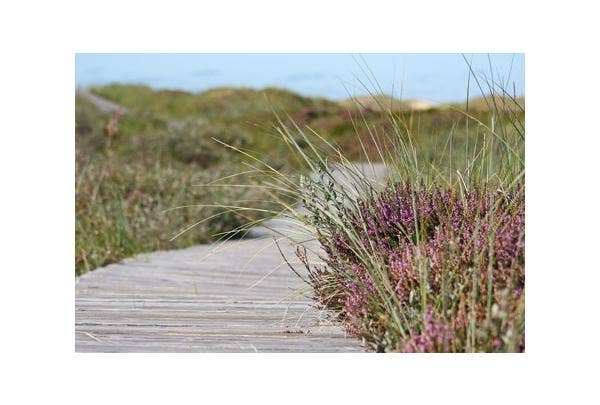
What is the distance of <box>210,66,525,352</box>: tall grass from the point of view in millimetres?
3230

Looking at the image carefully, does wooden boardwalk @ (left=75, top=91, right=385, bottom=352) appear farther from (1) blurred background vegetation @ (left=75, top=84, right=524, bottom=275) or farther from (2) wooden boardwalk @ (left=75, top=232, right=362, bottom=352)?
(1) blurred background vegetation @ (left=75, top=84, right=524, bottom=275)

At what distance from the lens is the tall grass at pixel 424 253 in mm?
3230

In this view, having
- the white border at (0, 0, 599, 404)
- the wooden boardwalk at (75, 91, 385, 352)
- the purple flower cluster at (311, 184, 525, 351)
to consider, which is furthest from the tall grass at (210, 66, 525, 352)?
the wooden boardwalk at (75, 91, 385, 352)

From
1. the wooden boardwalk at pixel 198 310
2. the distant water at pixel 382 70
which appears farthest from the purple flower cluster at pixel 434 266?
the distant water at pixel 382 70

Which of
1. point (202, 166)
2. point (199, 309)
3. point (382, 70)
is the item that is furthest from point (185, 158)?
point (382, 70)

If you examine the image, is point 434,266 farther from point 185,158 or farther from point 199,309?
point 185,158

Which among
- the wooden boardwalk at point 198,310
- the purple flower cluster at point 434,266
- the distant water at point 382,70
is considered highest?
the distant water at point 382,70

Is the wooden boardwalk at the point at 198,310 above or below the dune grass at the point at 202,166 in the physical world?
below

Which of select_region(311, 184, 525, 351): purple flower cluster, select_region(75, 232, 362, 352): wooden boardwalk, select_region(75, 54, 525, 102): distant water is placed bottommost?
select_region(75, 232, 362, 352): wooden boardwalk
